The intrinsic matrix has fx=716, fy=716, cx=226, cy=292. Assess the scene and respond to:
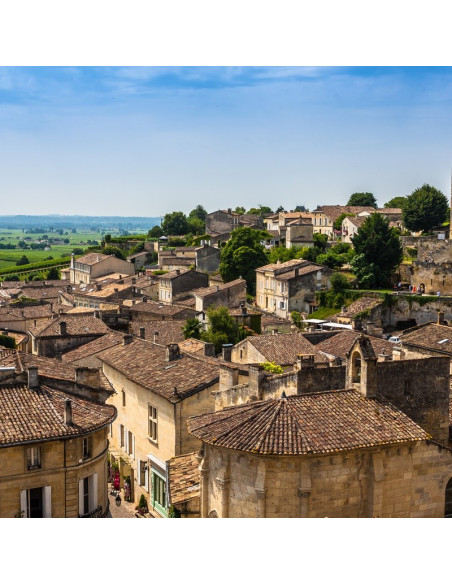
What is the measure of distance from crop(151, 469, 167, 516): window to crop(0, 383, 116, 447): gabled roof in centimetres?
423

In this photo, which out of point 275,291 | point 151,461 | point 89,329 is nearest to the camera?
point 151,461

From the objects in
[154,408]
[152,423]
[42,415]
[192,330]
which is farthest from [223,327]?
[42,415]

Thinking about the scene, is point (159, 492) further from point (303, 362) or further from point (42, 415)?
point (303, 362)

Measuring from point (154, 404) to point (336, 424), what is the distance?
34.0 feet

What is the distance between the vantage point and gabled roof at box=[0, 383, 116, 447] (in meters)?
15.2

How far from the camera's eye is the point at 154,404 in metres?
23.3

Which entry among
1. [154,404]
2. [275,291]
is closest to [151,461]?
[154,404]

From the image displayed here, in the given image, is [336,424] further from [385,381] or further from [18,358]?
[18,358]

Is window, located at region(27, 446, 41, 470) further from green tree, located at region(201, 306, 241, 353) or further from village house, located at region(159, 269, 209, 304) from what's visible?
village house, located at region(159, 269, 209, 304)

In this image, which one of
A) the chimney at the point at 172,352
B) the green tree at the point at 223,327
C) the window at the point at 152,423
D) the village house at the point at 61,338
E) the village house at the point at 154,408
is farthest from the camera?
the green tree at the point at 223,327

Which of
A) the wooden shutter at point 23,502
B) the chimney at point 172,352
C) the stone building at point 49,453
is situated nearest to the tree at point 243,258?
the chimney at point 172,352

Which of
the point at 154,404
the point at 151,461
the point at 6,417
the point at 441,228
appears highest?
the point at 441,228

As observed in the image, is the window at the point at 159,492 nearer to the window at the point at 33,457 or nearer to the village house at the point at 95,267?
the window at the point at 33,457

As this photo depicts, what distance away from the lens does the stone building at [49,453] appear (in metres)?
15.0
